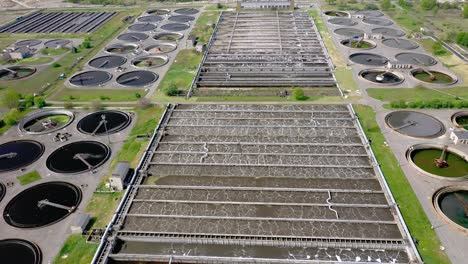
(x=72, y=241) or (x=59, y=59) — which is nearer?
(x=72, y=241)

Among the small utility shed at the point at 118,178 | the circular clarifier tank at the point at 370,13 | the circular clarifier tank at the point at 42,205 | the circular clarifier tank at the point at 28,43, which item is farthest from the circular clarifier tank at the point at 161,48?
the circular clarifier tank at the point at 370,13

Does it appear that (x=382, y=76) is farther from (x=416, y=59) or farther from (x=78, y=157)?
(x=78, y=157)

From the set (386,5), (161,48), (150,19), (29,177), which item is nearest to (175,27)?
(150,19)

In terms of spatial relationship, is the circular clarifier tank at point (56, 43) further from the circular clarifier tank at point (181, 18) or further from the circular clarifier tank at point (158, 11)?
the circular clarifier tank at point (158, 11)

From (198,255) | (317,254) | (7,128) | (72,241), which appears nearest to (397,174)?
(317,254)

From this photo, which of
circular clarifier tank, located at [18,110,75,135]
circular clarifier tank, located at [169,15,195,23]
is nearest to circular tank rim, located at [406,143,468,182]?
circular clarifier tank, located at [18,110,75,135]

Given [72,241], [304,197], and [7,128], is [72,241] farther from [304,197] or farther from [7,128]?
[7,128]
